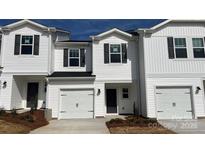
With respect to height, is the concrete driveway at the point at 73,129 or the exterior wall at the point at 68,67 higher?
the exterior wall at the point at 68,67

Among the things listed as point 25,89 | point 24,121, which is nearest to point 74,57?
point 25,89

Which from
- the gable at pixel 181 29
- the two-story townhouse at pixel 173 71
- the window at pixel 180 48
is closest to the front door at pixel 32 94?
the two-story townhouse at pixel 173 71

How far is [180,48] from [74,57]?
8512mm

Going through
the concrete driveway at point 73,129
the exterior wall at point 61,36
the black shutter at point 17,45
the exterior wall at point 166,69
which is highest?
the exterior wall at point 61,36

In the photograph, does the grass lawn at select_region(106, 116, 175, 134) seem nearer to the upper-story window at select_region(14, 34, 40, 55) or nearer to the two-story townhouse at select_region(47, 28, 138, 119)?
the two-story townhouse at select_region(47, 28, 138, 119)

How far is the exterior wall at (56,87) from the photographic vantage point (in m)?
14.7

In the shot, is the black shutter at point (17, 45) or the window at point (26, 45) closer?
the black shutter at point (17, 45)

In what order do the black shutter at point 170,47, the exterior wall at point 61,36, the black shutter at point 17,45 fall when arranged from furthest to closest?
the exterior wall at point 61,36 < the black shutter at point 17,45 < the black shutter at point 170,47

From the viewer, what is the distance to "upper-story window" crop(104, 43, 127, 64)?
15.6 m

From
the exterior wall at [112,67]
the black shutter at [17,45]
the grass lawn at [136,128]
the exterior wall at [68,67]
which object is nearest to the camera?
the grass lawn at [136,128]

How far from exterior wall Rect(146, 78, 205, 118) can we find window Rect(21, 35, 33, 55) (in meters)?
9.30

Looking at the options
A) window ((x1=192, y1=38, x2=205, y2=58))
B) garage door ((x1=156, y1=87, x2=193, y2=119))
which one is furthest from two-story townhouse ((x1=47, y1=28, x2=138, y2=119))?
window ((x1=192, y1=38, x2=205, y2=58))

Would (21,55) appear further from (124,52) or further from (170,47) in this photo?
(170,47)

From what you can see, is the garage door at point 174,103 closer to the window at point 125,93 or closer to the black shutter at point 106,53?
the window at point 125,93
